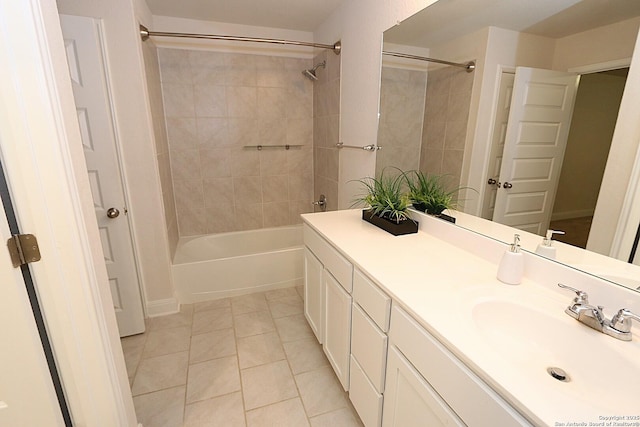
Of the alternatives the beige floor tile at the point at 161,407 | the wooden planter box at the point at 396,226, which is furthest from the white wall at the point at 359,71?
the beige floor tile at the point at 161,407

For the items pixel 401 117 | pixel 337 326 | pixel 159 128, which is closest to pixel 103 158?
pixel 159 128

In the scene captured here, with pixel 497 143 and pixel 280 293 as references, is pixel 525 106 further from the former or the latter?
pixel 280 293

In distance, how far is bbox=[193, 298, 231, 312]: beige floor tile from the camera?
7.91 feet

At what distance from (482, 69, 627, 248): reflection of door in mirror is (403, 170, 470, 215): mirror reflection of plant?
259 mm

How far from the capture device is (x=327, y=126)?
279 centimetres

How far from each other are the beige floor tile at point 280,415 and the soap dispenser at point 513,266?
1144 millimetres

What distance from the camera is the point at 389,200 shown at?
165 centimetres

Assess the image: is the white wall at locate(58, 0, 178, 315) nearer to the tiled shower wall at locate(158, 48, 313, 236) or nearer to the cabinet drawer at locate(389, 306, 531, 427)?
the tiled shower wall at locate(158, 48, 313, 236)

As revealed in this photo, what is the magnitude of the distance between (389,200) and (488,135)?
1.84ft

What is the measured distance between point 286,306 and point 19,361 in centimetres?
170

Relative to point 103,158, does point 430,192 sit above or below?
below

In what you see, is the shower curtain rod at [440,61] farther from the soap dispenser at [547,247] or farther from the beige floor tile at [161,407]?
the beige floor tile at [161,407]

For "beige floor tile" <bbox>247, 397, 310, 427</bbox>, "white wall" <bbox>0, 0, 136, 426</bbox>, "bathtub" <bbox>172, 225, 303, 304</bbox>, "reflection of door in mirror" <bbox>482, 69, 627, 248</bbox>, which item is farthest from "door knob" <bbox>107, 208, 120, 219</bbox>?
"reflection of door in mirror" <bbox>482, 69, 627, 248</bbox>

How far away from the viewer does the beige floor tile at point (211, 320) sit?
215 centimetres
